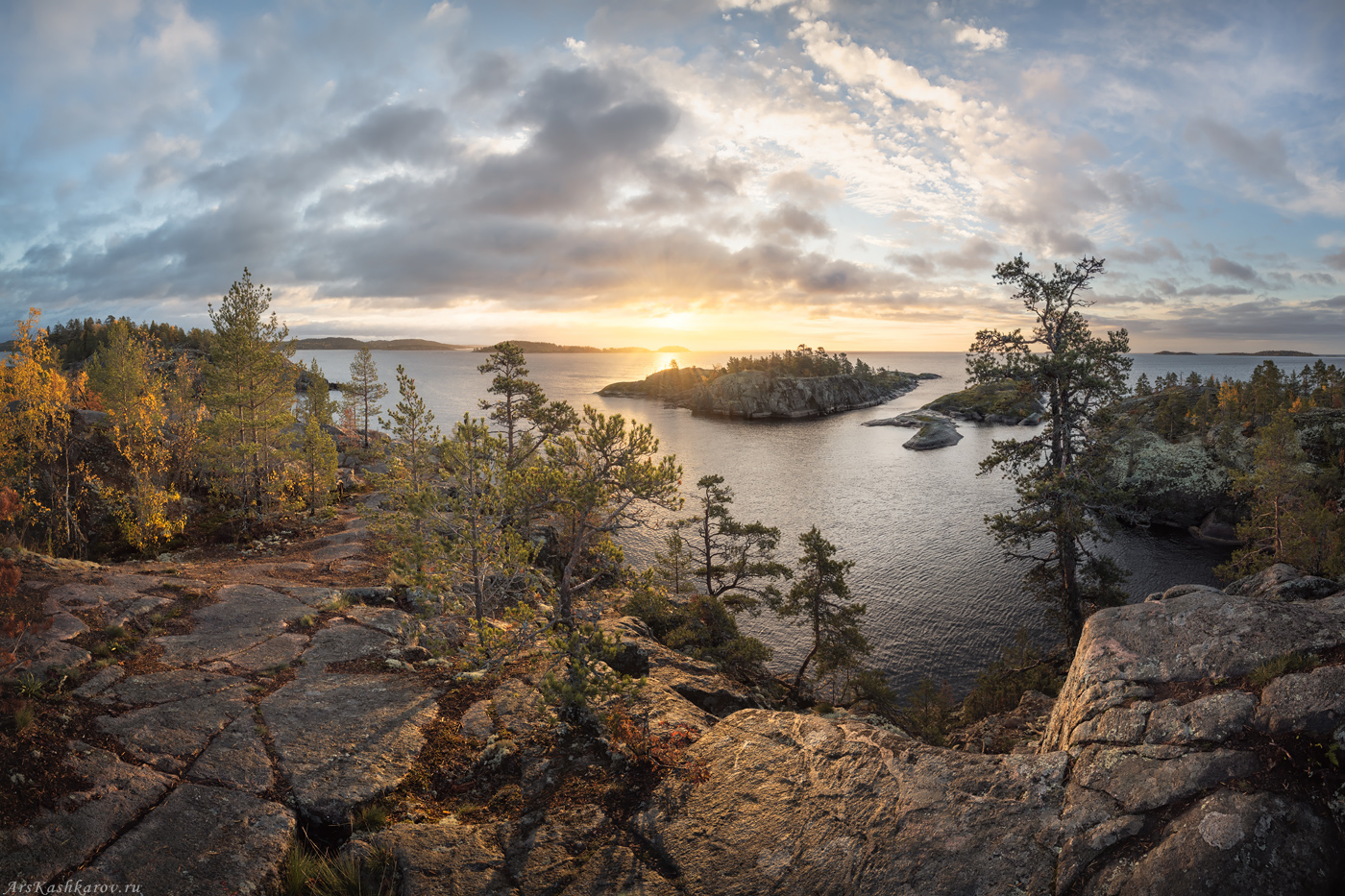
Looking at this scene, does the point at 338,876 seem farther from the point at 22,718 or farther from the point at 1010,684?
the point at 1010,684

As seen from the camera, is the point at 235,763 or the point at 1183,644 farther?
the point at 1183,644

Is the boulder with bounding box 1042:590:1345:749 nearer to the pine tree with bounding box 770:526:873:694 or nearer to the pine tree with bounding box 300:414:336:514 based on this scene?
the pine tree with bounding box 770:526:873:694

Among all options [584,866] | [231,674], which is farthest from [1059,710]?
[231,674]

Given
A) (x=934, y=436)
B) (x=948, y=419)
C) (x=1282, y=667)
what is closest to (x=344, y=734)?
(x=1282, y=667)

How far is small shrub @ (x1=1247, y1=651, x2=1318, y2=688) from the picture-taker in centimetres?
758

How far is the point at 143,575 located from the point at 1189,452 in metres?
86.8

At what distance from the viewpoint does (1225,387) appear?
100062 millimetres

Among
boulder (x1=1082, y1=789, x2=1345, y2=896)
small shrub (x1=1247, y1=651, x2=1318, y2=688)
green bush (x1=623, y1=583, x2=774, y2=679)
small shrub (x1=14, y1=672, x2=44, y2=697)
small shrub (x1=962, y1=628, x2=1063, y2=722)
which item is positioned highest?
small shrub (x1=1247, y1=651, x2=1318, y2=688)

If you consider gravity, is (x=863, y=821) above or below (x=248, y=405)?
below

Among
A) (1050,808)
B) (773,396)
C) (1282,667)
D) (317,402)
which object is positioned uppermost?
(773,396)

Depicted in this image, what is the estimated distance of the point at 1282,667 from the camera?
24.9 ft

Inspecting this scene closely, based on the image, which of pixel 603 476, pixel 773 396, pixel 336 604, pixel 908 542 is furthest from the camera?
pixel 773 396

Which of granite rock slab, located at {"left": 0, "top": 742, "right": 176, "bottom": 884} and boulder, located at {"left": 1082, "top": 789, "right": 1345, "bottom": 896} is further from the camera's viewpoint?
granite rock slab, located at {"left": 0, "top": 742, "right": 176, "bottom": 884}

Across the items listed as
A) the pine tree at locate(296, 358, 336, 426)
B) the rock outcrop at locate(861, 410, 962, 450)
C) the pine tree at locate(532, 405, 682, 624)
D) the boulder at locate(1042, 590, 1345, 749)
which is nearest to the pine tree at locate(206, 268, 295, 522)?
the pine tree at locate(296, 358, 336, 426)
